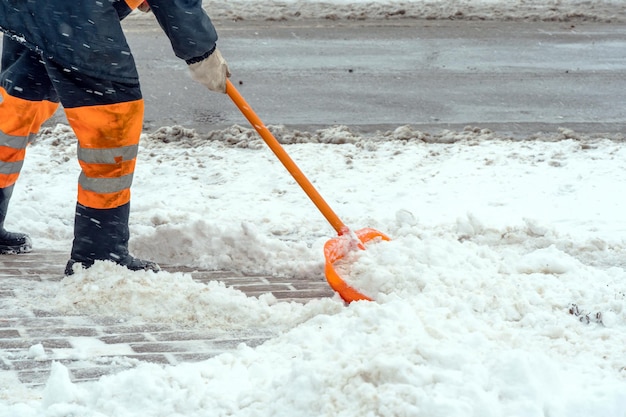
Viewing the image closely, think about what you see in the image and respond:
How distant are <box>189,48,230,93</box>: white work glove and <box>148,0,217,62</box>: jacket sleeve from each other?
48mm

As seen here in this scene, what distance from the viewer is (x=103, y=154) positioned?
396 centimetres

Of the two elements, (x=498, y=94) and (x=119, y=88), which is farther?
(x=498, y=94)

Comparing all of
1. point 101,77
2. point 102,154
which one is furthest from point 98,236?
point 101,77

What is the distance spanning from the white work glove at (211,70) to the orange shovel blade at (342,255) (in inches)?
33.3

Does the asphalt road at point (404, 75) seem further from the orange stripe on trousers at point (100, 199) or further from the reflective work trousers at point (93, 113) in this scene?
the orange stripe on trousers at point (100, 199)

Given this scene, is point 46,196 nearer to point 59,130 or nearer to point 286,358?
point 59,130

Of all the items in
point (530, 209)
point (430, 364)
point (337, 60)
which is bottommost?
point (337, 60)

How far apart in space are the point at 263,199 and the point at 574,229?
173 centimetres

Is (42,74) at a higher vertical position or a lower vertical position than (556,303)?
higher

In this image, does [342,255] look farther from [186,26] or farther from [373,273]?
[186,26]

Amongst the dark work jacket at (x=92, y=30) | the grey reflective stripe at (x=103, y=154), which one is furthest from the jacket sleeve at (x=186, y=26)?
the grey reflective stripe at (x=103, y=154)

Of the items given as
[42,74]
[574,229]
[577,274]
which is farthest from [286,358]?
[574,229]

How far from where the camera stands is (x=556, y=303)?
3572 millimetres

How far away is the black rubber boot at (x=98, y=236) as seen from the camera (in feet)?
13.3
